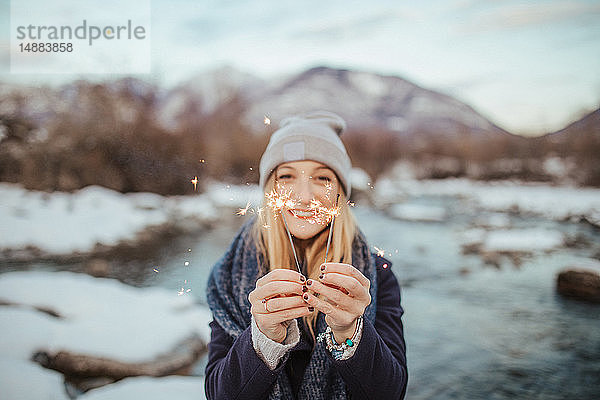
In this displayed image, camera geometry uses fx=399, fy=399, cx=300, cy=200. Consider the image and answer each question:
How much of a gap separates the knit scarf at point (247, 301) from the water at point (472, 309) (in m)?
1.31

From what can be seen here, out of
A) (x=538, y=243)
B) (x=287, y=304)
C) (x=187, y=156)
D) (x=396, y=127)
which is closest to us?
(x=287, y=304)

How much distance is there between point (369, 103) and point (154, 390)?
7.69 ft

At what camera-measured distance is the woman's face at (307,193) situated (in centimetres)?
96

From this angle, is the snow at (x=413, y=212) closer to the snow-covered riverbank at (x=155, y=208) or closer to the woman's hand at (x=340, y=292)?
the snow-covered riverbank at (x=155, y=208)

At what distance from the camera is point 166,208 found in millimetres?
3463

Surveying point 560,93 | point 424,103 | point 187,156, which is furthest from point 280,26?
point 560,93

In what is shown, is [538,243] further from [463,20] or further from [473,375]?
[463,20]

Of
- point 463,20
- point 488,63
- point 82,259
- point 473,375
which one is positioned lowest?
point 473,375

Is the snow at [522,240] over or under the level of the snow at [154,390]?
over

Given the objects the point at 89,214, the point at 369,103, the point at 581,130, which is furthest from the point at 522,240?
the point at 89,214

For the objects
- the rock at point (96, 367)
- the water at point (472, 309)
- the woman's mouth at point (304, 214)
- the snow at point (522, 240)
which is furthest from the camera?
the snow at point (522, 240)

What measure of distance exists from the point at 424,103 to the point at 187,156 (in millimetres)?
1989

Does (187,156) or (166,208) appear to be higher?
(187,156)

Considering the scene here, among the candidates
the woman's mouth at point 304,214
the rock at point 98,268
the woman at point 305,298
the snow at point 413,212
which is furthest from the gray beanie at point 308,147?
the snow at point 413,212
